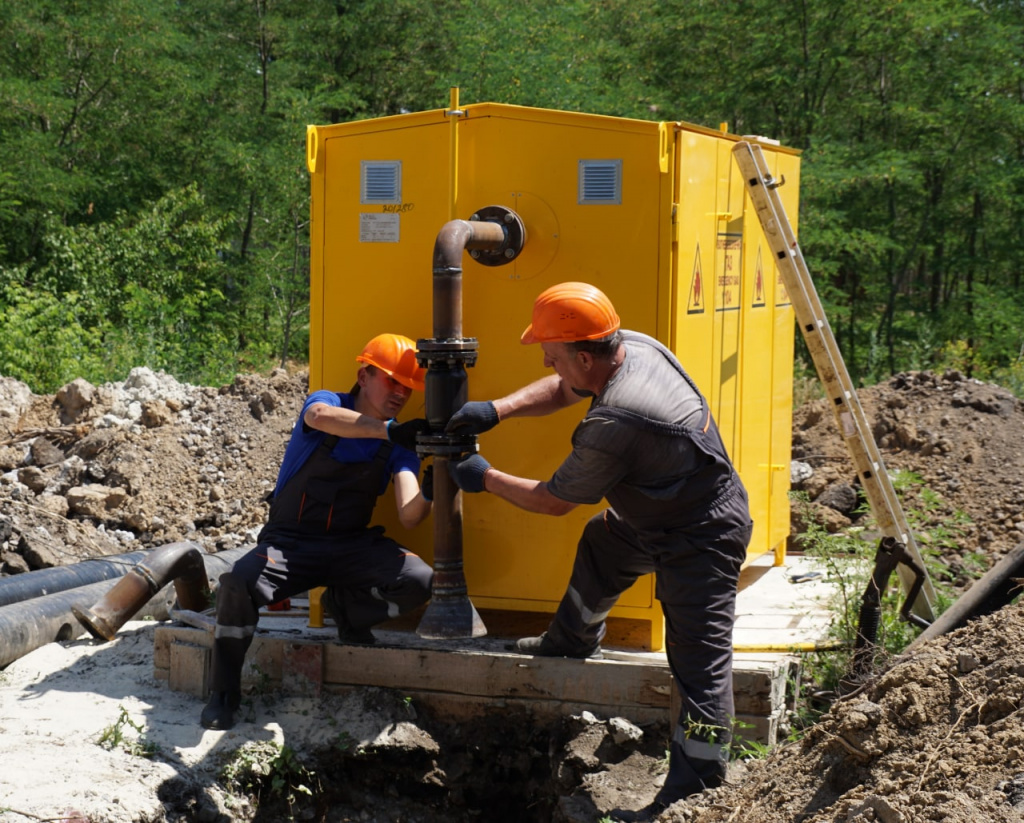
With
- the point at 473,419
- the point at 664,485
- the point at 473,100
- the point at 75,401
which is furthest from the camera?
the point at 473,100

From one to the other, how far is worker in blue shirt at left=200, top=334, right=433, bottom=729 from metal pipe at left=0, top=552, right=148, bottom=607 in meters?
1.78

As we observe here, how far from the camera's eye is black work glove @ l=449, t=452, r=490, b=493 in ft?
14.3

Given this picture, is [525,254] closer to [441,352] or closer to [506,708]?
[441,352]

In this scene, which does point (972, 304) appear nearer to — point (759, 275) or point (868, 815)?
point (759, 275)

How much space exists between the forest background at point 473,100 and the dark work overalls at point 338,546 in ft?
30.5

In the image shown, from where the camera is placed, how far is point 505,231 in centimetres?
480

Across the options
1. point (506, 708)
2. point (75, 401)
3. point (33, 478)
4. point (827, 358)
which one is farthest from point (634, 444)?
point (75, 401)

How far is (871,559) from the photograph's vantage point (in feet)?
18.5

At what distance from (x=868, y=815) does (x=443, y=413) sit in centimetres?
225

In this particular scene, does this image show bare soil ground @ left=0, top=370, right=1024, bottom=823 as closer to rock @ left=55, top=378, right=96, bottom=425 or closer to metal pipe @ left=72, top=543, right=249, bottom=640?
rock @ left=55, top=378, right=96, bottom=425

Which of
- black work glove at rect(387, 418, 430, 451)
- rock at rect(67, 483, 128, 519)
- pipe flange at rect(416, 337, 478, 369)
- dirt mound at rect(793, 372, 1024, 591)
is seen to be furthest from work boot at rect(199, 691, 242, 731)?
dirt mound at rect(793, 372, 1024, 591)

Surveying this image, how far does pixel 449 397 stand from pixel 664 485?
0.97 meters

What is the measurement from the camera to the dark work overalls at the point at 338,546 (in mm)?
4871

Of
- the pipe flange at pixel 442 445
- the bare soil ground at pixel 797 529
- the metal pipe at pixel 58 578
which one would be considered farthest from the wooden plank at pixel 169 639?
the pipe flange at pixel 442 445
